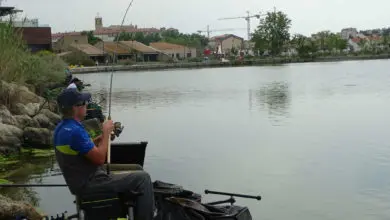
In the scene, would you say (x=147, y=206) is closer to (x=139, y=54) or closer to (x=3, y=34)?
(x=3, y=34)

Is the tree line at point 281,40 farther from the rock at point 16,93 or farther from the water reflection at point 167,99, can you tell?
the rock at point 16,93

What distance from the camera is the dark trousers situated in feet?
12.7

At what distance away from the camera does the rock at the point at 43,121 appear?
1323 centimetres

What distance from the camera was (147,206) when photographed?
13.1 feet

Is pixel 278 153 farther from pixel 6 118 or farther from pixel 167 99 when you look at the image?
pixel 167 99

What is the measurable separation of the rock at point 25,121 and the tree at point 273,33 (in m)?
92.3

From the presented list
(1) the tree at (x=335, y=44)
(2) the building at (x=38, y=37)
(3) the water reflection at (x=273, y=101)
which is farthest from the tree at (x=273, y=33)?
(3) the water reflection at (x=273, y=101)

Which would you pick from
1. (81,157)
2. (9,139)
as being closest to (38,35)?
(9,139)

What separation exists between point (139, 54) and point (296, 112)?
246 ft

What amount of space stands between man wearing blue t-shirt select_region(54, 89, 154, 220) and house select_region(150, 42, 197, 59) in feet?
339

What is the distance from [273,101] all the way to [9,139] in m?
15.5

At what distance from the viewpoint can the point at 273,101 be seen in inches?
966

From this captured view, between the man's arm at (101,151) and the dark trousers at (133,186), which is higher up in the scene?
the man's arm at (101,151)

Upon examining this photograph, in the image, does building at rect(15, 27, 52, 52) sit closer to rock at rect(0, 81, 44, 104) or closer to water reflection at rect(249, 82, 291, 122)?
water reflection at rect(249, 82, 291, 122)
